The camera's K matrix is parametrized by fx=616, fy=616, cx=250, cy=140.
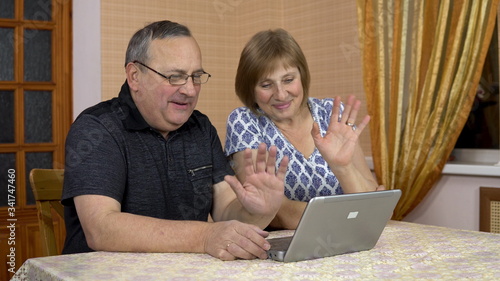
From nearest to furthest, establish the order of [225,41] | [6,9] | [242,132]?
[242,132]
[6,9]
[225,41]

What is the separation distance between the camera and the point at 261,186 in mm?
1573

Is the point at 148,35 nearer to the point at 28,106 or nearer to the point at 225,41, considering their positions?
the point at 28,106

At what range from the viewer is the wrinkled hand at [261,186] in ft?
4.98

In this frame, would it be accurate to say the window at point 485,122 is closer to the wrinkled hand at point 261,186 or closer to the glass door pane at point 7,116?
the wrinkled hand at point 261,186

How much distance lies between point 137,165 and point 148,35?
38cm

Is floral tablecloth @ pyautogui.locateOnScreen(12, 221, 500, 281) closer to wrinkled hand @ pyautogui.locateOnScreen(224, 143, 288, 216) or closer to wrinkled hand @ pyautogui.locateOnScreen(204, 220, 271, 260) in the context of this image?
wrinkled hand @ pyautogui.locateOnScreen(204, 220, 271, 260)

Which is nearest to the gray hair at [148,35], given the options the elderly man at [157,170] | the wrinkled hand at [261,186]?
the elderly man at [157,170]

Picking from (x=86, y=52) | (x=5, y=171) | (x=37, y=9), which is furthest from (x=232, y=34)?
(x=5, y=171)

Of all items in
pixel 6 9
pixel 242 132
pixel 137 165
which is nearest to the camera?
pixel 137 165

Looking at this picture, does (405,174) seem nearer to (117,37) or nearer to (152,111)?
(152,111)

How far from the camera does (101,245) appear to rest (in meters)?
1.50

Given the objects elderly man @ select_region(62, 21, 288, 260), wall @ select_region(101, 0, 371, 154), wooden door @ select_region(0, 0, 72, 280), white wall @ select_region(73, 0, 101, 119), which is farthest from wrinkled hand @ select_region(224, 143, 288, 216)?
wooden door @ select_region(0, 0, 72, 280)

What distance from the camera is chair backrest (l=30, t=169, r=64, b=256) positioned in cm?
185

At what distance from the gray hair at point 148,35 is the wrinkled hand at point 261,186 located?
494mm
